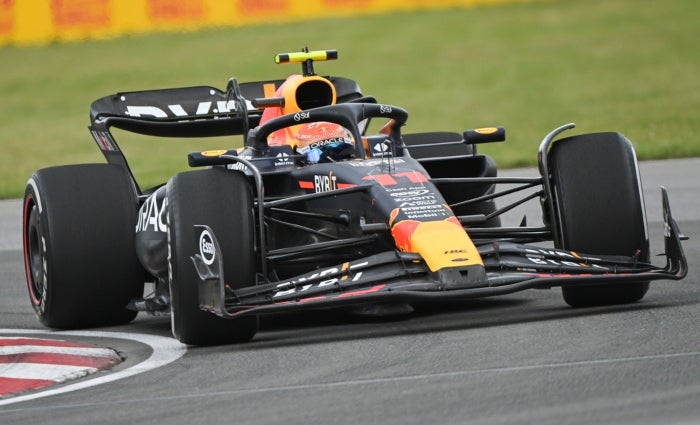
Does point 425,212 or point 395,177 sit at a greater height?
point 395,177

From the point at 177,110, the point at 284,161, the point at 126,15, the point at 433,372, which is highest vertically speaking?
the point at 126,15

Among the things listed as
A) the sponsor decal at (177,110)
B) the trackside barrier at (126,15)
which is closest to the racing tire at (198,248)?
the sponsor decal at (177,110)

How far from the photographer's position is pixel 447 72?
3347cm

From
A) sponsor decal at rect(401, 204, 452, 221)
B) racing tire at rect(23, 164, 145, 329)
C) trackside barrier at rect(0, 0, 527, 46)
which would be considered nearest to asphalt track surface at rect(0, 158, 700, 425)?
racing tire at rect(23, 164, 145, 329)

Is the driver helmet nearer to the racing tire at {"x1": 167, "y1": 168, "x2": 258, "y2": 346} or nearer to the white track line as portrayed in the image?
Answer: the racing tire at {"x1": 167, "y1": 168, "x2": 258, "y2": 346}

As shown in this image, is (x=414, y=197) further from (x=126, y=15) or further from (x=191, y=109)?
(x=126, y=15)

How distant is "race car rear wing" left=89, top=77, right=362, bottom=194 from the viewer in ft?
34.3

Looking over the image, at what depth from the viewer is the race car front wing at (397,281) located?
24.4 feet

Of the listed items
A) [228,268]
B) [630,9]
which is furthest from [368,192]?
[630,9]

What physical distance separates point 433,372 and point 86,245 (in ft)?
10.3

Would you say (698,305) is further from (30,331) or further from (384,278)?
(30,331)

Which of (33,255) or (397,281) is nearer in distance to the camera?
(397,281)

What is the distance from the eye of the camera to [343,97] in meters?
10.9

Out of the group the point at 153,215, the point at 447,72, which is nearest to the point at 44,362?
→ the point at 153,215
